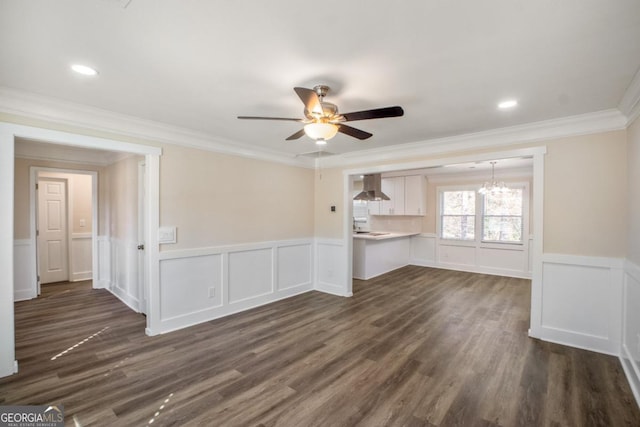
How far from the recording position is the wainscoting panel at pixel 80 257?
19.0 feet

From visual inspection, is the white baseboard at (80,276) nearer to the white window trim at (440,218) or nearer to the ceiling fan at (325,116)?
the ceiling fan at (325,116)

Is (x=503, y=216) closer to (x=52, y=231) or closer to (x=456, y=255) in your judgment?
(x=456, y=255)

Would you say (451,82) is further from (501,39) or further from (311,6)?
(311,6)

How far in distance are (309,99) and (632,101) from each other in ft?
9.27

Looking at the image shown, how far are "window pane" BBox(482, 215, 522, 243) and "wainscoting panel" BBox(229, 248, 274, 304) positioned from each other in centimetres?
532

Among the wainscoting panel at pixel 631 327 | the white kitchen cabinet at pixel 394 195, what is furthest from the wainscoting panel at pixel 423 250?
the wainscoting panel at pixel 631 327

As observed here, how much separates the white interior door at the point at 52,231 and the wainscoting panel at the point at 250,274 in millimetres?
4000

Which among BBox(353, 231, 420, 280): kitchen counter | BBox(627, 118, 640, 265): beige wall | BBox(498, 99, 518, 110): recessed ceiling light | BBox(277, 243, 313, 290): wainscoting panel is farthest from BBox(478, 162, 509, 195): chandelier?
BBox(277, 243, 313, 290): wainscoting panel

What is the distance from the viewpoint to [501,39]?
5.76 feet

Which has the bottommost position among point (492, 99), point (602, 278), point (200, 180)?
point (602, 278)

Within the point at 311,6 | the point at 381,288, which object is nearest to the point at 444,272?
the point at 381,288

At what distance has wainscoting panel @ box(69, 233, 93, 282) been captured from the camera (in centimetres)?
579

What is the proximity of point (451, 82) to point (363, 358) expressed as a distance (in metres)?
2.67

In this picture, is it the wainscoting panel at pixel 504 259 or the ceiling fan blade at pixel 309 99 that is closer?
the ceiling fan blade at pixel 309 99
